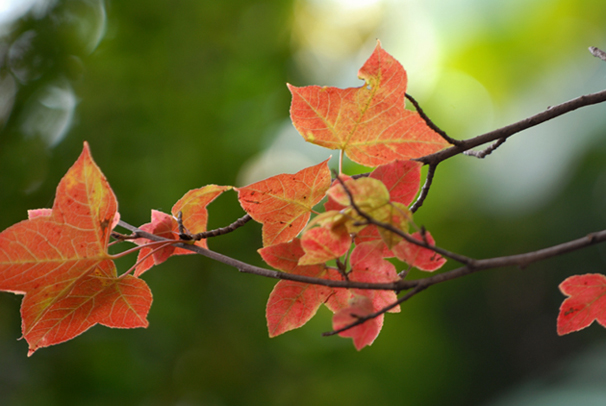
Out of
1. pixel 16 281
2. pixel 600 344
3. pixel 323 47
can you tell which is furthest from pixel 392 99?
pixel 323 47

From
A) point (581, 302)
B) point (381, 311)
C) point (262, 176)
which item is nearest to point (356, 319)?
point (381, 311)

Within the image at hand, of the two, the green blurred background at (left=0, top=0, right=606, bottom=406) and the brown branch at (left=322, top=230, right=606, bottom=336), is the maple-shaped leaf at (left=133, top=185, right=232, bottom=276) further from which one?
the green blurred background at (left=0, top=0, right=606, bottom=406)

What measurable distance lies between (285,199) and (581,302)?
17cm

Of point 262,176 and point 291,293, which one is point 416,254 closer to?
point 291,293

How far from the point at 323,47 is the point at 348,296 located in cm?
210

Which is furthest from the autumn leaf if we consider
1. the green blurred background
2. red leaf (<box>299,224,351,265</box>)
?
the green blurred background

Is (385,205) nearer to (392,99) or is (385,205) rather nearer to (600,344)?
(392,99)

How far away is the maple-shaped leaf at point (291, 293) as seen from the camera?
0.23m

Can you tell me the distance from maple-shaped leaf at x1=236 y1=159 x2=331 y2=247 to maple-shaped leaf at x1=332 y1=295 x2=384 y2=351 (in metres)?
0.07

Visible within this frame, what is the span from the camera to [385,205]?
186 mm

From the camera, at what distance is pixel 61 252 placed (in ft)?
0.70

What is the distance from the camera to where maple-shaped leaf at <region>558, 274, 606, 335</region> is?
0.23 m

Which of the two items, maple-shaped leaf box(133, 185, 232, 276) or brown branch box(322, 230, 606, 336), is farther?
maple-shaped leaf box(133, 185, 232, 276)

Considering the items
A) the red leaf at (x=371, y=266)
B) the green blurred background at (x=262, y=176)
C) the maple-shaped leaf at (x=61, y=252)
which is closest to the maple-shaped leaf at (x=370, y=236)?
the red leaf at (x=371, y=266)
